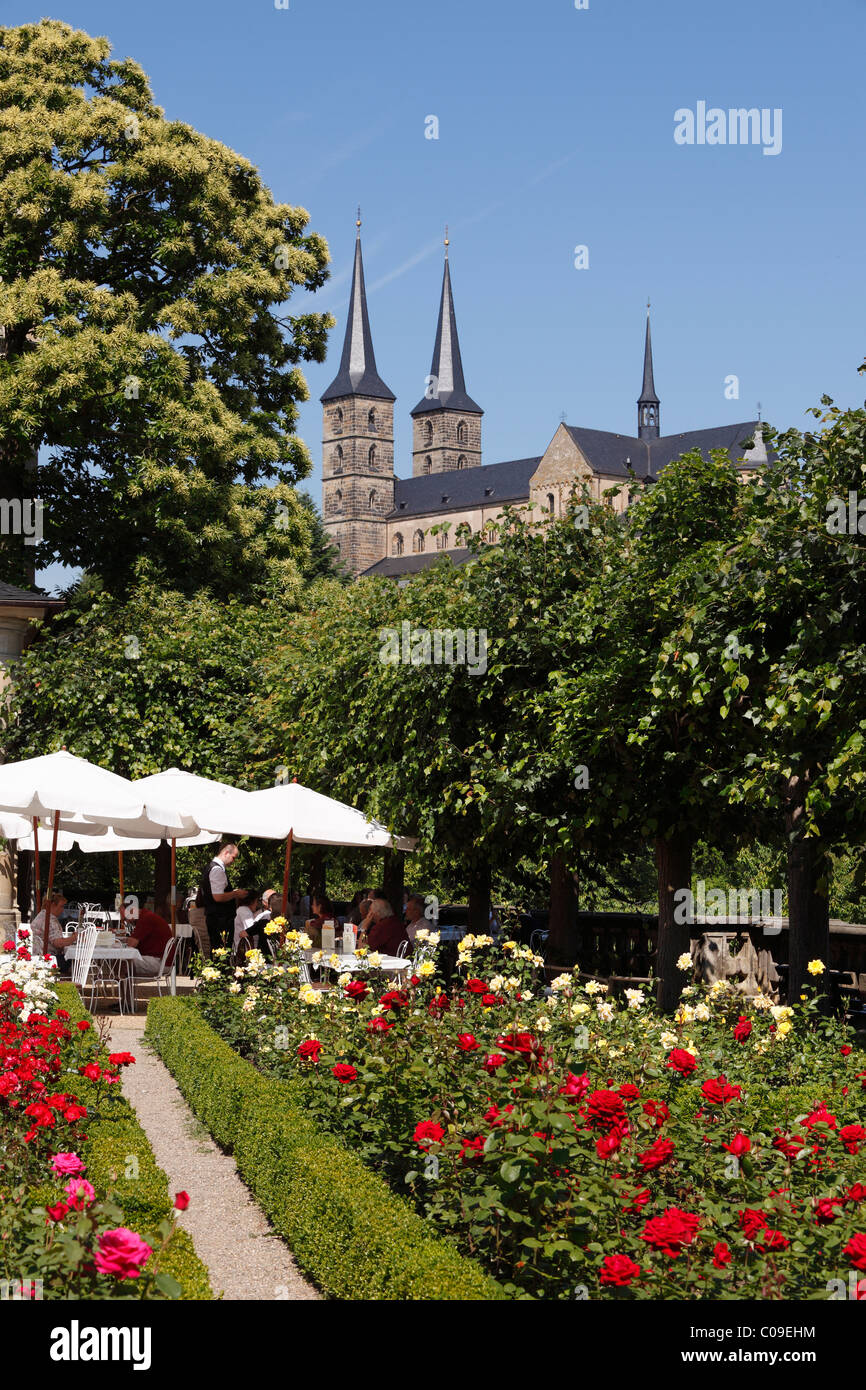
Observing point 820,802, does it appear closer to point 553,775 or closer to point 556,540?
point 553,775

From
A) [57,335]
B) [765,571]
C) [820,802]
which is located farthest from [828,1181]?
[57,335]

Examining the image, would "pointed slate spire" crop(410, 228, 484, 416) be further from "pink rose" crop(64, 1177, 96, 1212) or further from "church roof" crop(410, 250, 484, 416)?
"pink rose" crop(64, 1177, 96, 1212)

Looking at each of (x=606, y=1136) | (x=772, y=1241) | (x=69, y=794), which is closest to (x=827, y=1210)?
(x=772, y=1241)

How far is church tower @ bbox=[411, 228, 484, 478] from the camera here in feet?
472

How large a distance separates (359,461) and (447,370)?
45.4 feet

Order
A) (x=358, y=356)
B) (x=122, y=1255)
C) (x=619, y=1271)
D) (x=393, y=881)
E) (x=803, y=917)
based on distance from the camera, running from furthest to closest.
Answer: (x=358, y=356), (x=393, y=881), (x=803, y=917), (x=619, y=1271), (x=122, y=1255)

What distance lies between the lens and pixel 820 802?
30.0 feet

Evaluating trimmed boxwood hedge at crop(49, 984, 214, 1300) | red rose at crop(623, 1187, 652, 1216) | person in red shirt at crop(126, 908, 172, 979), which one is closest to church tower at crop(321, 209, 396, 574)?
person in red shirt at crop(126, 908, 172, 979)

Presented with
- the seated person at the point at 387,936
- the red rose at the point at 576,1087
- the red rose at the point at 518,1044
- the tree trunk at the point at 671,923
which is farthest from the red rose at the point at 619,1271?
the seated person at the point at 387,936

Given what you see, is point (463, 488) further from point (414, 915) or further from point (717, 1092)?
point (717, 1092)

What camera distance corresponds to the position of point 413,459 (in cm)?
15612

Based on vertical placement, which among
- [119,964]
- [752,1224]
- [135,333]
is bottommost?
[119,964]

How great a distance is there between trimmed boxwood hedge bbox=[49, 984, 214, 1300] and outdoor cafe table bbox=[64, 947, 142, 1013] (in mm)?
7028
